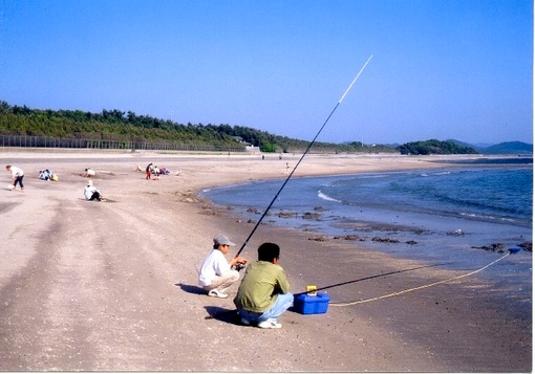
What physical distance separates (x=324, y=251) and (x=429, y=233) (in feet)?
15.5

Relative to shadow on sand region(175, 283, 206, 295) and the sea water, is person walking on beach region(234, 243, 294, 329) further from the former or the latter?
the sea water

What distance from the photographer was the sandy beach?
18.7 ft

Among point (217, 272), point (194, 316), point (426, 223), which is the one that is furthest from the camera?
point (426, 223)

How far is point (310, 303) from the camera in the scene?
749 cm

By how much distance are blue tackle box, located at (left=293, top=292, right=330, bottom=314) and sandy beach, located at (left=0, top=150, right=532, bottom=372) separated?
11 cm

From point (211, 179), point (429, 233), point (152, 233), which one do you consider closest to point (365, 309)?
point (152, 233)

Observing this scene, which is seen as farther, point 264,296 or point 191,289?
point 191,289

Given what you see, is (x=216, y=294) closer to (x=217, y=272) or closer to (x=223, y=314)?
(x=217, y=272)

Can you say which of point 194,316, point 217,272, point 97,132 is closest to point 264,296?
point 194,316

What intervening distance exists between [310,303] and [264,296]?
0.98 m

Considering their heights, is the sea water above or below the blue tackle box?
below

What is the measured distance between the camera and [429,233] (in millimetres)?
16719

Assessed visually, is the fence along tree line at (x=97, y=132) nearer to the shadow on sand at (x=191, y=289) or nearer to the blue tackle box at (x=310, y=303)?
the shadow on sand at (x=191, y=289)

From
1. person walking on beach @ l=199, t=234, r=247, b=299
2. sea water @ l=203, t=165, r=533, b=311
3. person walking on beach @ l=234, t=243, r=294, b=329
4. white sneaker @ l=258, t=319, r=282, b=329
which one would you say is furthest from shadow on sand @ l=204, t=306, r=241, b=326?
sea water @ l=203, t=165, r=533, b=311
